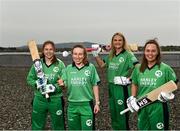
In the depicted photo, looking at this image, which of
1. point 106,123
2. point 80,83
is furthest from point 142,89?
point 106,123

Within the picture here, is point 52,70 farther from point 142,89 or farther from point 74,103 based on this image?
point 142,89

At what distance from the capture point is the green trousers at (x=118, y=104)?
7727 millimetres

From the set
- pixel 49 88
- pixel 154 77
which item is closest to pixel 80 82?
pixel 49 88

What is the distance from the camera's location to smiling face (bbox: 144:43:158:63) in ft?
21.3

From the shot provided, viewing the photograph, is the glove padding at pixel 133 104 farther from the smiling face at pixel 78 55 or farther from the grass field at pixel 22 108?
the grass field at pixel 22 108

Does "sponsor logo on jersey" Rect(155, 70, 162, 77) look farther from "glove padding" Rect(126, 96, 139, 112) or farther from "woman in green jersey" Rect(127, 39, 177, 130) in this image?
"glove padding" Rect(126, 96, 139, 112)

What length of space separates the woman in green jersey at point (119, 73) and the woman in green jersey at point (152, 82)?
3.52 feet

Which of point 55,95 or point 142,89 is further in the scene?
point 55,95

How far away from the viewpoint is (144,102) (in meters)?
6.37

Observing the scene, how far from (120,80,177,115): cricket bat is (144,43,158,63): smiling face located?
442 millimetres

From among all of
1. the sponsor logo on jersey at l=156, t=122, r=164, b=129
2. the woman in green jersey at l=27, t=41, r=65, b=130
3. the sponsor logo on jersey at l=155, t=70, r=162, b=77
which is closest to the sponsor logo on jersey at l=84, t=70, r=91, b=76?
the woman in green jersey at l=27, t=41, r=65, b=130

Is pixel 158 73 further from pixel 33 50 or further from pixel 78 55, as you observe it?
pixel 33 50

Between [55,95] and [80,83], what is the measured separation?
0.59 m

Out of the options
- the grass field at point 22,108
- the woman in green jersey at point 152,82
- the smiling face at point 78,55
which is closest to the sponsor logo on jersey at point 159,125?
the woman in green jersey at point 152,82
